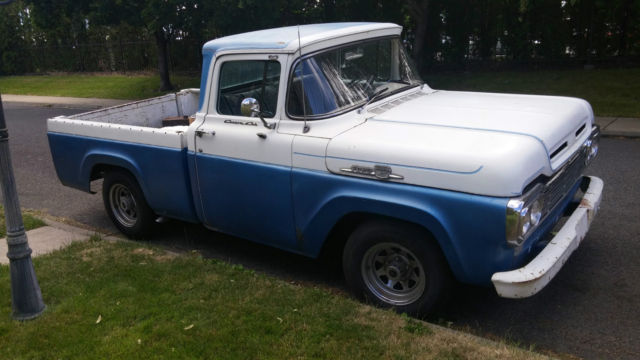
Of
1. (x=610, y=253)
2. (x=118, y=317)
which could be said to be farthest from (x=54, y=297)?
(x=610, y=253)

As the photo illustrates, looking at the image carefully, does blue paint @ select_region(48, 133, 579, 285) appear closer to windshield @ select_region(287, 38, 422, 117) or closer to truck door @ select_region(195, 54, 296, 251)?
truck door @ select_region(195, 54, 296, 251)

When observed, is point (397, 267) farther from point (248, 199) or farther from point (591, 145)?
point (591, 145)

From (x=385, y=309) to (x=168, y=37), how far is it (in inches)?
627

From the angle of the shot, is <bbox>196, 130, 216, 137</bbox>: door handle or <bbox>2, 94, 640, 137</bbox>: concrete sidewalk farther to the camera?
<bbox>2, 94, 640, 137</bbox>: concrete sidewalk

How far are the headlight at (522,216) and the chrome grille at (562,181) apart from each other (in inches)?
6.6

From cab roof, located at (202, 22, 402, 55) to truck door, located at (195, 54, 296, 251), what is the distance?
91 millimetres

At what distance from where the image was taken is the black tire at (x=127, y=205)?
6.14 m

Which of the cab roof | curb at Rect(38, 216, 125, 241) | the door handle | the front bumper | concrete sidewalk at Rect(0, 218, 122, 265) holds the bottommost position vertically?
curb at Rect(38, 216, 125, 241)

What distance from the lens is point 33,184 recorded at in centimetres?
906

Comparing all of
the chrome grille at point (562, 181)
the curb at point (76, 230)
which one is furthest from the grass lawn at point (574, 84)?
the curb at point (76, 230)

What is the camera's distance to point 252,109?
186 inches

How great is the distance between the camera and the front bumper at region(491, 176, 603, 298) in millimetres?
3711

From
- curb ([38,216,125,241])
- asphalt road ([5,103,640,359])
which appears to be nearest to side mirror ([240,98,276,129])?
asphalt road ([5,103,640,359])

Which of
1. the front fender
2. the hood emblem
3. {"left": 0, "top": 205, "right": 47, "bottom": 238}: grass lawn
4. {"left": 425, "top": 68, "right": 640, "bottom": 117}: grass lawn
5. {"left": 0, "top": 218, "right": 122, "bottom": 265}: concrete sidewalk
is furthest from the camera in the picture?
{"left": 425, "top": 68, "right": 640, "bottom": 117}: grass lawn
